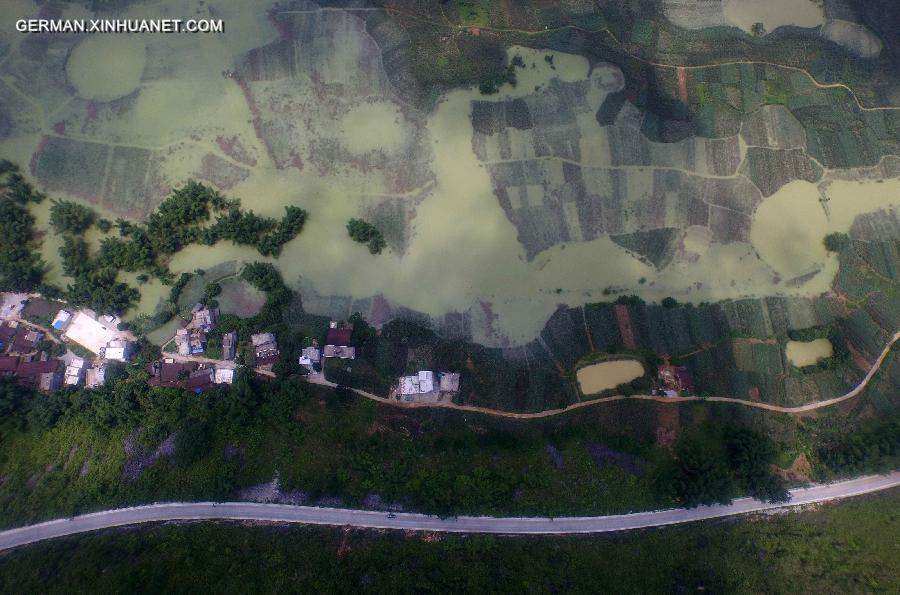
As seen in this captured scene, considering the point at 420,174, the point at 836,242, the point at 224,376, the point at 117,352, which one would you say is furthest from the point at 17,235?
the point at 836,242

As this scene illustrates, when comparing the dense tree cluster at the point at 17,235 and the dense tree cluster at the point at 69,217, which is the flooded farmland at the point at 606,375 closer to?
the dense tree cluster at the point at 69,217

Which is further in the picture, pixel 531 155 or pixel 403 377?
pixel 531 155

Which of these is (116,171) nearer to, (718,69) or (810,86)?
(718,69)

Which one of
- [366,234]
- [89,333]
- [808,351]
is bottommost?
[808,351]

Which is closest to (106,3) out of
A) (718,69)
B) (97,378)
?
(97,378)

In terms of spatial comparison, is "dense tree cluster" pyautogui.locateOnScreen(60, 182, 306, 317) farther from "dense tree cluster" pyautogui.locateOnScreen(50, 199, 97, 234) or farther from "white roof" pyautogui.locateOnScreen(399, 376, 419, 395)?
"white roof" pyautogui.locateOnScreen(399, 376, 419, 395)

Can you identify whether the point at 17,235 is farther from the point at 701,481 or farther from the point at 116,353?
the point at 701,481
